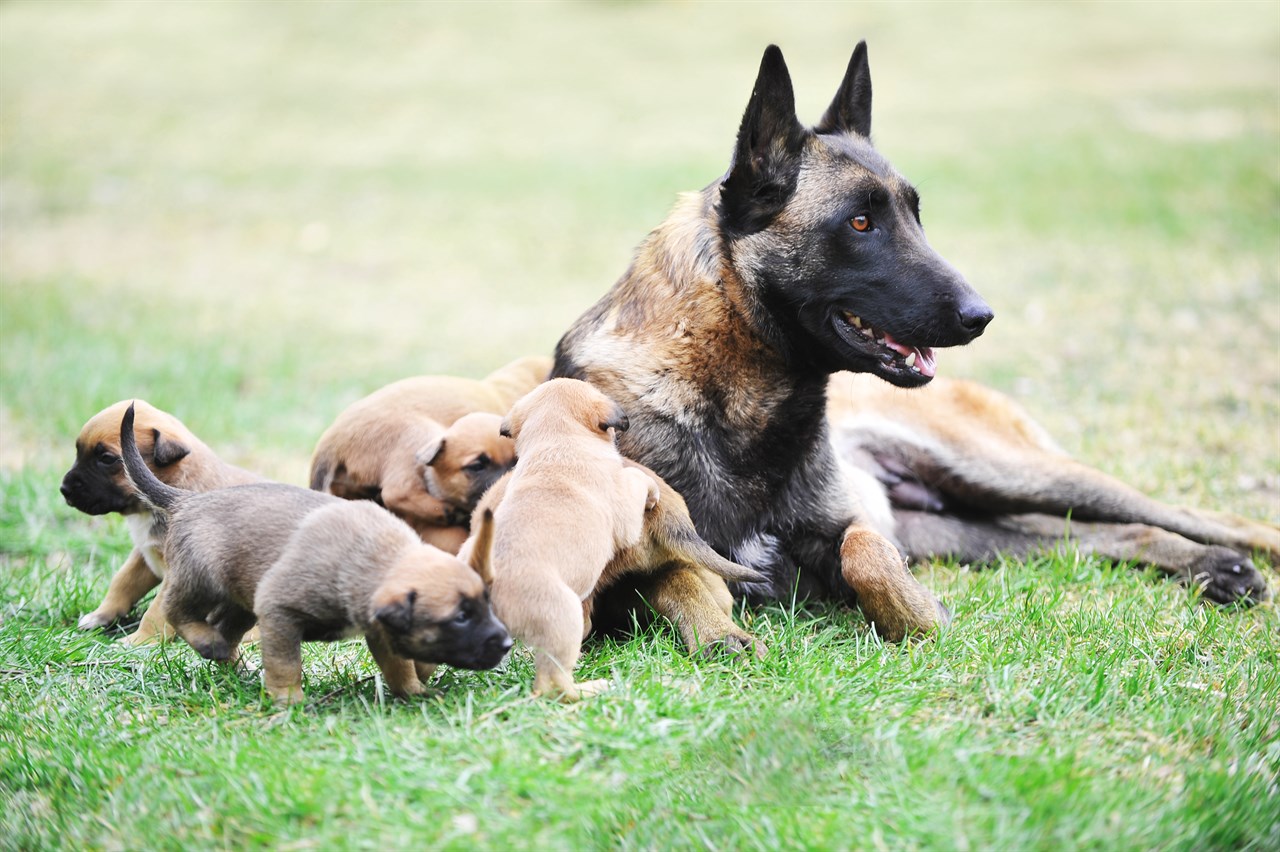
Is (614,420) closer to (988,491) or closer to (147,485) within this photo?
(147,485)

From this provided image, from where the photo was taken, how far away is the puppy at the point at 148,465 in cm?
409

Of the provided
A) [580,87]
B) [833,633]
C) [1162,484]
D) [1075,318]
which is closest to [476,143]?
[580,87]

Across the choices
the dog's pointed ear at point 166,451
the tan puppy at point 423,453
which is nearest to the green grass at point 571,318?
the dog's pointed ear at point 166,451

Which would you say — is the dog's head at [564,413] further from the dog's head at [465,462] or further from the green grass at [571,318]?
the green grass at [571,318]

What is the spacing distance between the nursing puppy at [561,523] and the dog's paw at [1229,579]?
97.9 inches

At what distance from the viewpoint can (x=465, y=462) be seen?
4508 mm

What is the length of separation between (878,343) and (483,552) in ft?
5.43

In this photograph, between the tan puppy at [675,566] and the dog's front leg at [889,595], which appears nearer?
the tan puppy at [675,566]

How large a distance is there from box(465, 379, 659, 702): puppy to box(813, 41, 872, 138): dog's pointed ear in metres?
1.51

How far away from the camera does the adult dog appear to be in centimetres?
397

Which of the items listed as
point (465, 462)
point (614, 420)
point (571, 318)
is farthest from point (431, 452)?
point (571, 318)

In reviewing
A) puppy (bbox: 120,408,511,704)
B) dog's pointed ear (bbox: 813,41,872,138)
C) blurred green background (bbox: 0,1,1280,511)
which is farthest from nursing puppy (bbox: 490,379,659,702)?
blurred green background (bbox: 0,1,1280,511)

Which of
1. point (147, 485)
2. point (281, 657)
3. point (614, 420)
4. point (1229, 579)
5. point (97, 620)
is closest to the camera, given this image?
point (281, 657)

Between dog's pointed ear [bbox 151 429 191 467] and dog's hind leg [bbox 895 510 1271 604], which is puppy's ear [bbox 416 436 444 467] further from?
dog's hind leg [bbox 895 510 1271 604]
